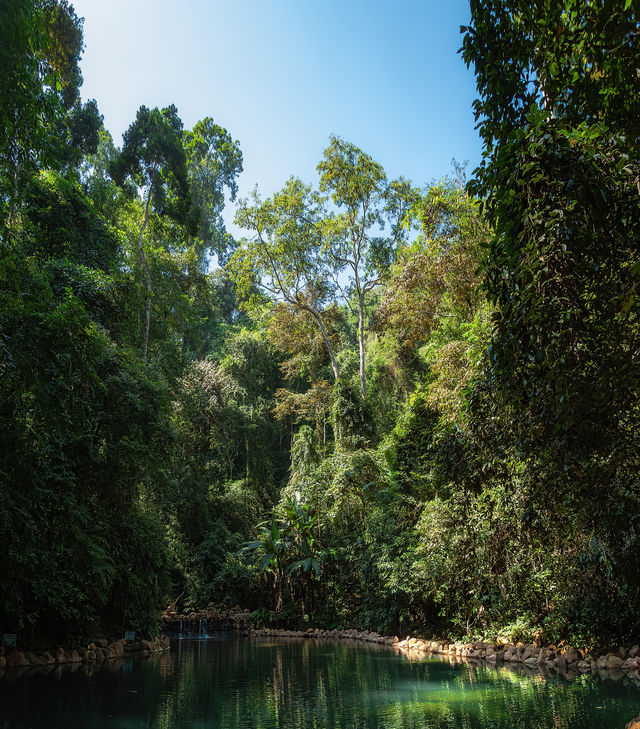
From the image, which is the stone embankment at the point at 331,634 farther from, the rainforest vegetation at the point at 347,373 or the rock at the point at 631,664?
the rock at the point at 631,664

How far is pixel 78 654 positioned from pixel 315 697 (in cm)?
518

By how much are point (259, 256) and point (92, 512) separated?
10323mm

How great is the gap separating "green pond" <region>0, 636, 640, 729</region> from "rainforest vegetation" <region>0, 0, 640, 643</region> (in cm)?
122

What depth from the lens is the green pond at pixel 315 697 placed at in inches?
168

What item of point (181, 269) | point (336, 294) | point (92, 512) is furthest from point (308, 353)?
point (92, 512)

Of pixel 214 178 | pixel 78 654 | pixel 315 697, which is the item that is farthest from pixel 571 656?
pixel 214 178

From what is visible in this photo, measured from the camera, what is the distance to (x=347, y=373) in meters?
19.7

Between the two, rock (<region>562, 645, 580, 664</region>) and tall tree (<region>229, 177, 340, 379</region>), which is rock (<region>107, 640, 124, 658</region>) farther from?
tall tree (<region>229, 177, 340, 379</region>)

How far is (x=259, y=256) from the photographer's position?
17.5 metres

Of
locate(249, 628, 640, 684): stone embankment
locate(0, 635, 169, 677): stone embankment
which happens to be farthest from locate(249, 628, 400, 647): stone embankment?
locate(0, 635, 169, 677): stone embankment

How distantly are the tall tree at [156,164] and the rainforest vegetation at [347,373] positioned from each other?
0.07 m

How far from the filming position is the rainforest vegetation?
3.22 meters

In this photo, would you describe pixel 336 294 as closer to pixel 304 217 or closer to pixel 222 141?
pixel 304 217

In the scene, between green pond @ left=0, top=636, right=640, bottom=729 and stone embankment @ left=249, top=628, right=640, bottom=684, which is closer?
green pond @ left=0, top=636, right=640, bottom=729
